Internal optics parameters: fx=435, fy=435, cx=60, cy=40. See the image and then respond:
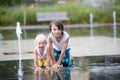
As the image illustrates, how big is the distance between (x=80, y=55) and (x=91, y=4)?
27324 millimetres

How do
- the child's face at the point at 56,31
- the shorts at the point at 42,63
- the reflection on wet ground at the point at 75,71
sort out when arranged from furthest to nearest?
the shorts at the point at 42,63 → the child's face at the point at 56,31 → the reflection on wet ground at the point at 75,71

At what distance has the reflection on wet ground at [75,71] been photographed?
937cm

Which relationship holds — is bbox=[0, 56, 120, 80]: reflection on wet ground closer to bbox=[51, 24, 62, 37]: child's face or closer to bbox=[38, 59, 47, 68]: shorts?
bbox=[38, 59, 47, 68]: shorts

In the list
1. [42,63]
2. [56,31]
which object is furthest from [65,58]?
[56,31]

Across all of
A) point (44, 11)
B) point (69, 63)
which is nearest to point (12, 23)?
point (44, 11)

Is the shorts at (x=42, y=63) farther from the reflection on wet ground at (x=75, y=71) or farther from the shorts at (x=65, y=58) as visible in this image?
the shorts at (x=65, y=58)

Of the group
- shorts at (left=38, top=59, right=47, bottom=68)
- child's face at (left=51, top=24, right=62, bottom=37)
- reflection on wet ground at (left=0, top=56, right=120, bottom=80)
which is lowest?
reflection on wet ground at (left=0, top=56, right=120, bottom=80)

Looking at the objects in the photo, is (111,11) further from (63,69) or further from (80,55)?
(63,69)

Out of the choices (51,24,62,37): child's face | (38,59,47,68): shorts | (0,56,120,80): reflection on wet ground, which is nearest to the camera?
(0,56,120,80): reflection on wet ground

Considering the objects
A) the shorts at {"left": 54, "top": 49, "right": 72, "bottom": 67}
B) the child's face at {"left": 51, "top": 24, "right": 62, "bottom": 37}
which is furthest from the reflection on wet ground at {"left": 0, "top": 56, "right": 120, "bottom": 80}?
the child's face at {"left": 51, "top": 24, "right": 62, "bottom": 37}

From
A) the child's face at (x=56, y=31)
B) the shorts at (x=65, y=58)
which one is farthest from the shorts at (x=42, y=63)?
the child's face at (x=56, y=31)

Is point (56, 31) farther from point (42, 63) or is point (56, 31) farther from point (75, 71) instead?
point (75, 71)

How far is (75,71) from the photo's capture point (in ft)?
33.7

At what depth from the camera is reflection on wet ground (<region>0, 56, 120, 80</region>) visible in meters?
9.37
